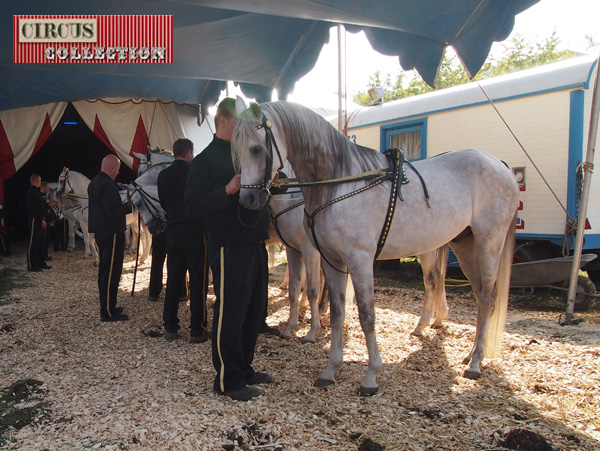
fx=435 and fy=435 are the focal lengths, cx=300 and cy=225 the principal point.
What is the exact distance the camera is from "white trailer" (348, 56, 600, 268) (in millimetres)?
5898

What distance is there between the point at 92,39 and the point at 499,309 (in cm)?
602

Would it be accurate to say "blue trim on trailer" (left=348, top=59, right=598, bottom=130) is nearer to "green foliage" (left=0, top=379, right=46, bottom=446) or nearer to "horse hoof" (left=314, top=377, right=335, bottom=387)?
"horse hoof" (left=314, top=377, right=335, bottom=387)

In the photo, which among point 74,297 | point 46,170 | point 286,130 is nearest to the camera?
point 286,130

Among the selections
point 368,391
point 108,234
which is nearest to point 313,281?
point 368,391

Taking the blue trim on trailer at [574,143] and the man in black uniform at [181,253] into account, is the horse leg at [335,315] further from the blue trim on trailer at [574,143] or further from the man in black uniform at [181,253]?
the blue trim on trailer at [574,143]

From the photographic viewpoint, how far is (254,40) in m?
→ 6.31

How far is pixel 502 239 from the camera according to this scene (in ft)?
12.1

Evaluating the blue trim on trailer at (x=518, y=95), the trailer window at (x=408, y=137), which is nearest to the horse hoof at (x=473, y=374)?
the blue trim on trailer at (x=518, y=95)

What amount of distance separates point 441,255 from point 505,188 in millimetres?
1315

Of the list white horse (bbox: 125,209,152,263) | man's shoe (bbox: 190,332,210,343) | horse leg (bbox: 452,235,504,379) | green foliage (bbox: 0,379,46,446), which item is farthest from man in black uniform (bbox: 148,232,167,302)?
horse leg (bbox: 452,235,504,379)

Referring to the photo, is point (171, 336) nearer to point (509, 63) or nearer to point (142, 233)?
point (142, 233)

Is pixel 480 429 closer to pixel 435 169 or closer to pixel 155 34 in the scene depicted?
A: pixel 435 169

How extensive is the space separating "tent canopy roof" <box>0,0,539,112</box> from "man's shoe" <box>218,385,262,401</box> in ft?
11.2

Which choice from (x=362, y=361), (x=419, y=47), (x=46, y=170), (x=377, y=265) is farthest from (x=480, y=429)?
(x=46, y=170)
